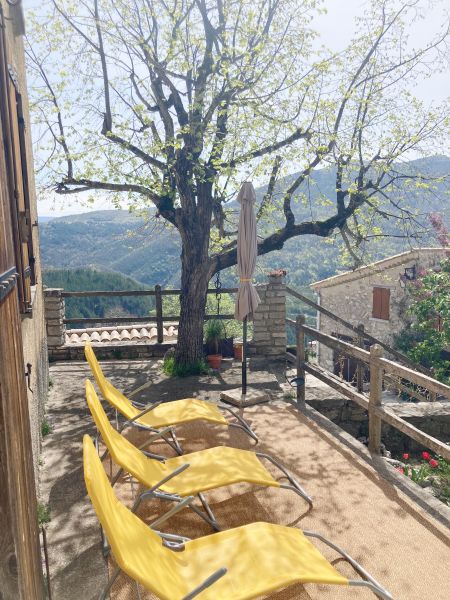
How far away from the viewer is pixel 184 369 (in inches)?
338

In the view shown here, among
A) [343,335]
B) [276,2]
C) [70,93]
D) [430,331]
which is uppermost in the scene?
[276,2]

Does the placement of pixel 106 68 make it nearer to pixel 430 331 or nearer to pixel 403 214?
pixel 403 214

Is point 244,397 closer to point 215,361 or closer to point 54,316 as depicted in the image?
point 215,361

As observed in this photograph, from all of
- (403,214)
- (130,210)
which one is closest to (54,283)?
(130,210)

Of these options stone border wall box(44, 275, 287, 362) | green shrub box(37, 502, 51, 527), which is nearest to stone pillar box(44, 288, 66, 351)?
stone border wall box(44, 275, 287, 362)

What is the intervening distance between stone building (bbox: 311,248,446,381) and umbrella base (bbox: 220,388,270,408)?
34.2ft

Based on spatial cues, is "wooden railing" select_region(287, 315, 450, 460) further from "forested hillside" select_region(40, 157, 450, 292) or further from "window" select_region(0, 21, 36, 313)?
"forested hillside" select_region(40, 157, 450, 292)

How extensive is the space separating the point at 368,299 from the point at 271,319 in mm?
12591

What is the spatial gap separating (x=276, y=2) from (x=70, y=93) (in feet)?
14.0

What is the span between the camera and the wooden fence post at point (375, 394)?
16.5ft

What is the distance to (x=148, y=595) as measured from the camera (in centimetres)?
299

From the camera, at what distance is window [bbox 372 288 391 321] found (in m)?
19.8

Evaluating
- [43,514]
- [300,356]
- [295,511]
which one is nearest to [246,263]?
[300,356]

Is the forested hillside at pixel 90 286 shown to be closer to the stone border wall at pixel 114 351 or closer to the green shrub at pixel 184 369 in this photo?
the stone border wall at pixel 114 351
